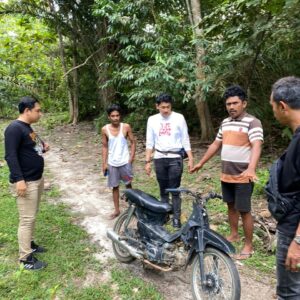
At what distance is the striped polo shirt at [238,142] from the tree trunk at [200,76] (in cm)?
385

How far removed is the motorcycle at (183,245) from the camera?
3.14 metres

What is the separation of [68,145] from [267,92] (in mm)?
6389

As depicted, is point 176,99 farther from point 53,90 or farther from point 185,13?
point 53,90

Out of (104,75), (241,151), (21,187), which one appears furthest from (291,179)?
(104,75)

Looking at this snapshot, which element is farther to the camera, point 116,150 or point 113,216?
point 113,216

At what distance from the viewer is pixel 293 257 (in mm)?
2117

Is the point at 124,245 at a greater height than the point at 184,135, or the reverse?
the point at 184,135

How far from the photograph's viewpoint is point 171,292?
3613 mm

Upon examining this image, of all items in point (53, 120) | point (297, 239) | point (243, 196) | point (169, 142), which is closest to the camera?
point (297, 239)

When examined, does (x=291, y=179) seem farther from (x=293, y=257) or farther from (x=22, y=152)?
(x=22, y=152)

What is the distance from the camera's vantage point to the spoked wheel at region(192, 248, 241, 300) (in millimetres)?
3029

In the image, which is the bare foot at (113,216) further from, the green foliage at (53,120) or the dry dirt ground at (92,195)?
the green foliage at (53,120)

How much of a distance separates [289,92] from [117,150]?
10.9ft

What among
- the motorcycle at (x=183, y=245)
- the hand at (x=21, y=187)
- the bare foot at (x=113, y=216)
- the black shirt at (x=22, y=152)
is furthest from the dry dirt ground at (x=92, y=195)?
the black shirt at (x=22, y=152)
